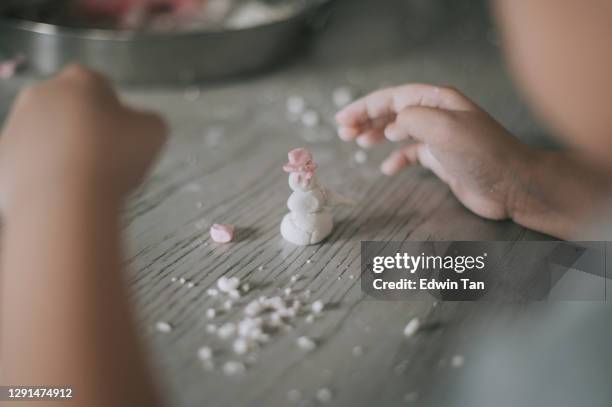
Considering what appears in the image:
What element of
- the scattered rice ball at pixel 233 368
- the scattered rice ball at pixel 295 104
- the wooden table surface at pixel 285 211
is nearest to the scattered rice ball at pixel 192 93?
the wooden table surface at pixel 285 211

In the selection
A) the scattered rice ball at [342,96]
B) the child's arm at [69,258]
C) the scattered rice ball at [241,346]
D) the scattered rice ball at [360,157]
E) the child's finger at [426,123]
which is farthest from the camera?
the scattered rice ball at [342,96]

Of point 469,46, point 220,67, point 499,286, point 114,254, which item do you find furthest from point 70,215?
point 469,46

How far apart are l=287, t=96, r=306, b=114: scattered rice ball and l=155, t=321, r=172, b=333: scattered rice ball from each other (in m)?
0.38

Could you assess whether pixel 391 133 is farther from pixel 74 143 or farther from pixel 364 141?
pixel 74 143

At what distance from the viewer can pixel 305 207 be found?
0.60 m

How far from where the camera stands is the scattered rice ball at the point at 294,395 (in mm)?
467

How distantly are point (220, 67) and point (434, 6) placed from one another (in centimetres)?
41

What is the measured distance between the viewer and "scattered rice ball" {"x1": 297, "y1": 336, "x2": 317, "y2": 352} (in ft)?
1.66

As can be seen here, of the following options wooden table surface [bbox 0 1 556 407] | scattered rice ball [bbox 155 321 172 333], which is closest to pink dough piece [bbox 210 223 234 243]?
wooden table surface [bbox 0 1 556 407]

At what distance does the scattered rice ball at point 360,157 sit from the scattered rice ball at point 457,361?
0.94 ft

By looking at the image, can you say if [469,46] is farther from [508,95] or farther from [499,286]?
[499,286]

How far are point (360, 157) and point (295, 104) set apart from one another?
0.14 m

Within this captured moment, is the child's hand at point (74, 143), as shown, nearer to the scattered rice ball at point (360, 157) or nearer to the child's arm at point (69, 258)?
the child's arm at point (69, 258)

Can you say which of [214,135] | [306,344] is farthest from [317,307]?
[214,135]
